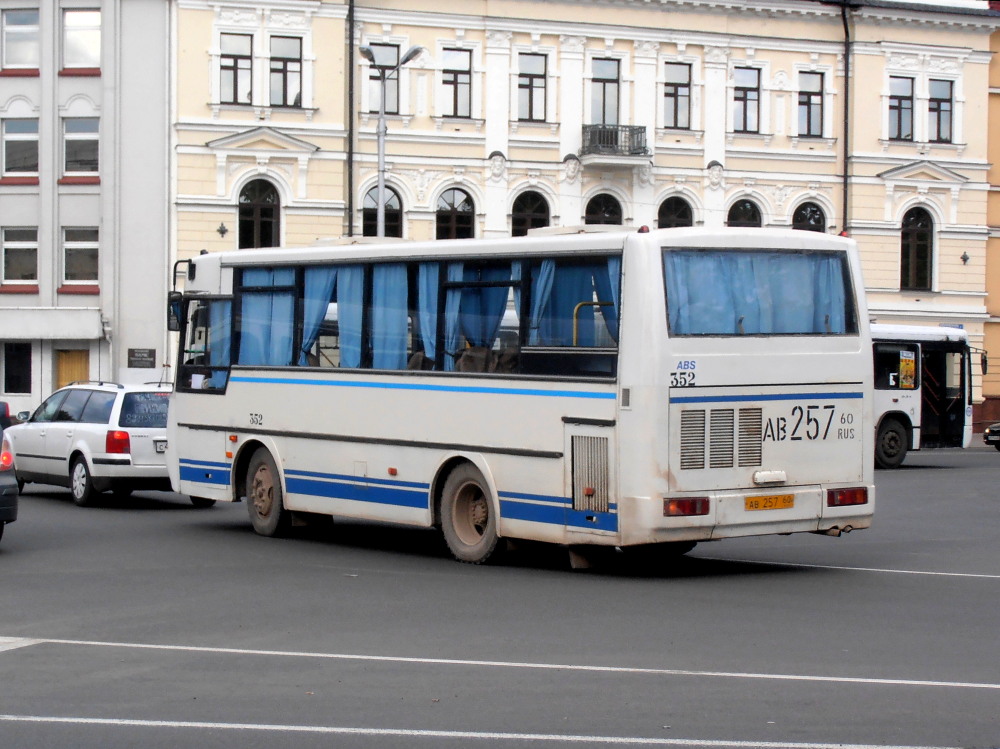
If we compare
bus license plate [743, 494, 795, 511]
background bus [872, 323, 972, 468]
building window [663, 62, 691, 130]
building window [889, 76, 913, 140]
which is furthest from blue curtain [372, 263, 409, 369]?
building window [889, 76, 913, 140]

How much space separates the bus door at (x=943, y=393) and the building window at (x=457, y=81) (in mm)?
17792

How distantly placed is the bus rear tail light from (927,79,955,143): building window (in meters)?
39.3

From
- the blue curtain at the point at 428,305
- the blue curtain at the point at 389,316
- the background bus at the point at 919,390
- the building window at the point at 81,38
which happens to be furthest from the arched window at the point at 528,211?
the blue curtain at the point at 428,305

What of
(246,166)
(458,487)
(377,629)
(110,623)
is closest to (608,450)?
(458,487)

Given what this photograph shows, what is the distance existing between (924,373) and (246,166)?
20.2 metres

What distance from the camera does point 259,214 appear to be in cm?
4391

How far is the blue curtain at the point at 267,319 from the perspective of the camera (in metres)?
16.7

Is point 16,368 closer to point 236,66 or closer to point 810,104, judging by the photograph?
point 236,66

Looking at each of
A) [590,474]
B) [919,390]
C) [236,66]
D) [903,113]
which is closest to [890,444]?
[919,390]

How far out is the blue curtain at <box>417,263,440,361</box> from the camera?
1470 centimetres

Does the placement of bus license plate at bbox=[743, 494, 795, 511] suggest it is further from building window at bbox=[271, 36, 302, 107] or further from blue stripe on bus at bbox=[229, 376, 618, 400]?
building window at bbox=[271, 36, 302, 107]

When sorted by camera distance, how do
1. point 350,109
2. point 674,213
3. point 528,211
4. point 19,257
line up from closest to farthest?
point 19,257 → point 350,109 → point 528,211 → point 674,213

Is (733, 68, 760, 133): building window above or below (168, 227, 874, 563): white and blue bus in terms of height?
above

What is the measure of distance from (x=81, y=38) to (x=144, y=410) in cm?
2536
